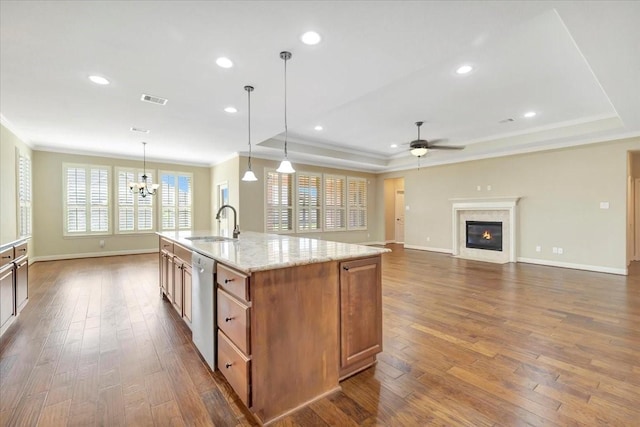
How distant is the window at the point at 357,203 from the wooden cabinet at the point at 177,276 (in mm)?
6326

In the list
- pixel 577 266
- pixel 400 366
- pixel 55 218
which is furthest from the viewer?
pixel 55 218

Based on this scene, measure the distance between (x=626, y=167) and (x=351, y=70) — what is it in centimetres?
575

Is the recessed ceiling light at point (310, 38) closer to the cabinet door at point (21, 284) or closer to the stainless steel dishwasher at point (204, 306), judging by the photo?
the stainless steel dishwasher at point (204, 306)

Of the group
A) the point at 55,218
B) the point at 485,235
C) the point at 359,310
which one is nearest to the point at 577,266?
the point at 485,235

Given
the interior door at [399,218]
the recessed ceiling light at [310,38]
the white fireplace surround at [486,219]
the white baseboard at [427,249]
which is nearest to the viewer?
the recessed ceiling light at [310,38]

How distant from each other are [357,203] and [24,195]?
8.08 m

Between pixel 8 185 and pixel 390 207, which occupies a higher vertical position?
pixel 8 185

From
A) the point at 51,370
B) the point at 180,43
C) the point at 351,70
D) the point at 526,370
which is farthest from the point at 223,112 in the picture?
the point at 526,370

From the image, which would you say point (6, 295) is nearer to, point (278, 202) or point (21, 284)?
point (21, 284)

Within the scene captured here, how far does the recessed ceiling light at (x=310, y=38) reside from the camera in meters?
2.33

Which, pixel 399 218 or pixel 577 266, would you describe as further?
pixel 399 218

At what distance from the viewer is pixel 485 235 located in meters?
7.12

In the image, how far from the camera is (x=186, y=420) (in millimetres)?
1672

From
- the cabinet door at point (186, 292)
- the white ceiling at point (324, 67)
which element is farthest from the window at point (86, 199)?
the cabinet door at point (186, 292)
